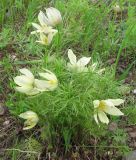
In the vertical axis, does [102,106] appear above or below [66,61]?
below

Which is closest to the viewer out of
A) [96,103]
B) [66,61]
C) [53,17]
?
[96,103]

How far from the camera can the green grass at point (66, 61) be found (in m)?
1.78

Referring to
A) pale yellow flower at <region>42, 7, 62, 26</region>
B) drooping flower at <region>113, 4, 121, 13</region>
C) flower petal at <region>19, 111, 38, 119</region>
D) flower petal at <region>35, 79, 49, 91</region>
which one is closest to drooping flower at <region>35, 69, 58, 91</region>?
flower petal at <region>35, 79, 49, 91</region>

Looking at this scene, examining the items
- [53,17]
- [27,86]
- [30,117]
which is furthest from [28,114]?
[53,17]

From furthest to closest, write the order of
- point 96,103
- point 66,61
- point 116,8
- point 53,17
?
point 116,8, point 66,61, point 53,17, point 96,103

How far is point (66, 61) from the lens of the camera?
7.36 ft

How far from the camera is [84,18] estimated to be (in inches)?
101

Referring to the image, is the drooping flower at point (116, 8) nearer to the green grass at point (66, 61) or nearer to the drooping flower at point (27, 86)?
the green grass at point (66, 61)

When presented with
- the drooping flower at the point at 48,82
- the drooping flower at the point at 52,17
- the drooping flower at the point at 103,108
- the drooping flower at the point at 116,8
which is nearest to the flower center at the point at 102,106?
the drooping flower at the point at 103,108

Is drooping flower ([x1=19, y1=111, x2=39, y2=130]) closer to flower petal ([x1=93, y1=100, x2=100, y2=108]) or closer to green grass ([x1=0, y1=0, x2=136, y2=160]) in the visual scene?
green grass ([x1=0, y1=0, x2=136, y2=160])

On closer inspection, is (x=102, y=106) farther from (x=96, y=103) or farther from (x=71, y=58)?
(x=71, y=58)

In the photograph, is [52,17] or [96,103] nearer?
[96,103]

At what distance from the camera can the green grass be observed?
1.78 meters

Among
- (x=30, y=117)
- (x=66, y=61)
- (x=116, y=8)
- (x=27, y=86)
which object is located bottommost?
(x=30, y=117)
